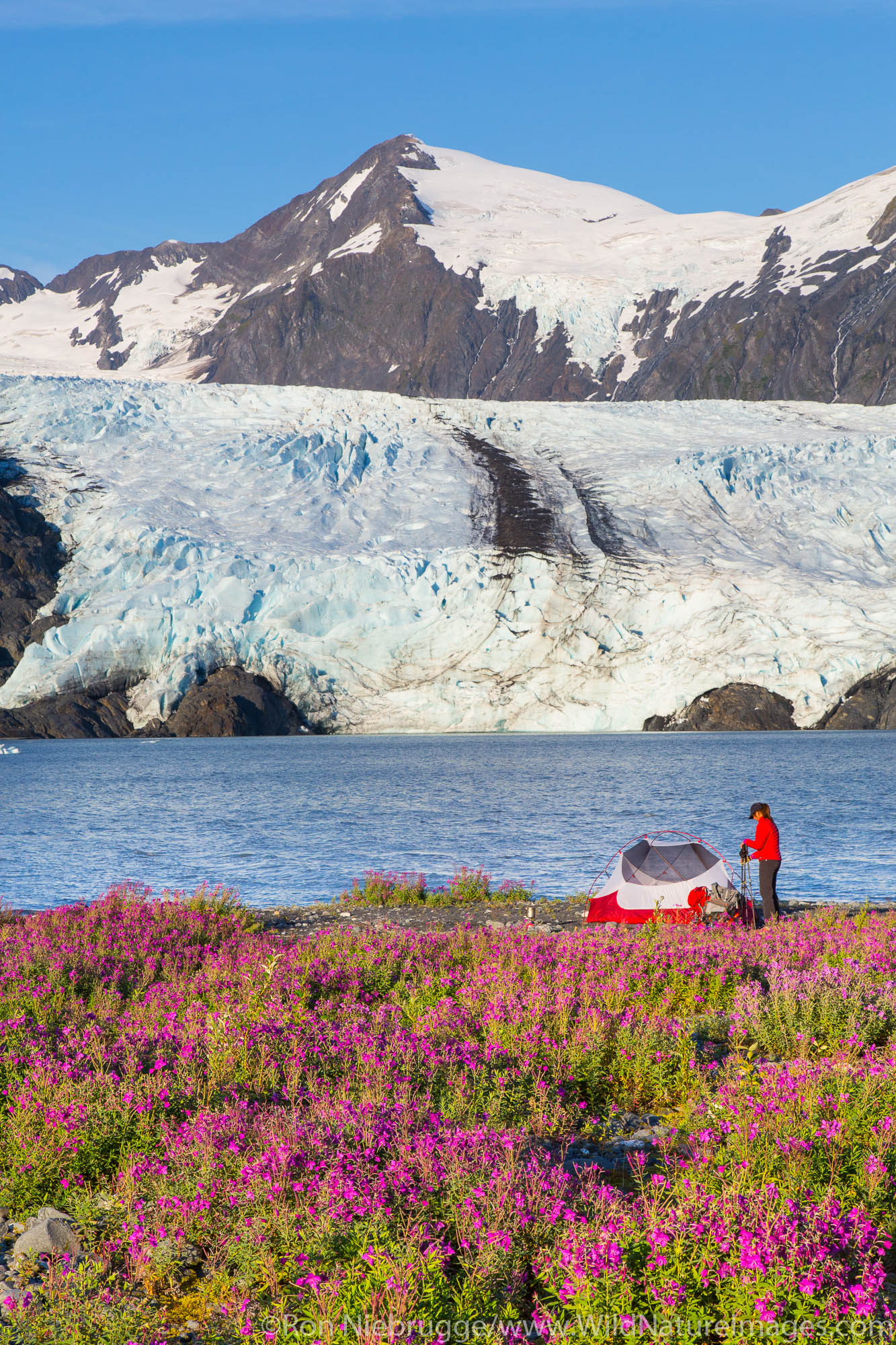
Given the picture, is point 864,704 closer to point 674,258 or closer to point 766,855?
point 766,855

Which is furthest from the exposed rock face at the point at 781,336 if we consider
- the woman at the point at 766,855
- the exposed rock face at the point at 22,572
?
the woman at the point at 766,855

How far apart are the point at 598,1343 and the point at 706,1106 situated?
219cm

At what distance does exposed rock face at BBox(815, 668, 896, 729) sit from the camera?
158 feet

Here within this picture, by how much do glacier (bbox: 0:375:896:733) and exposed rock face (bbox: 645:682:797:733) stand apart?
708 mm

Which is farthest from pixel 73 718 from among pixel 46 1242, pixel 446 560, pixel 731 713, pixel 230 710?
pixel 46 1242

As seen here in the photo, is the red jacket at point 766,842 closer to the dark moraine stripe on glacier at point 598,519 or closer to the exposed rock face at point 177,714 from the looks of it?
the dark moraine stripe on glacier at point 598,519

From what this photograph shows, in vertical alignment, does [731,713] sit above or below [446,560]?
below

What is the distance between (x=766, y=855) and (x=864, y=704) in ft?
133

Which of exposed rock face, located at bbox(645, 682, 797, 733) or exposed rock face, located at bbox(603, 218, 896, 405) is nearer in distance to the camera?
exposed rock face, located at bbox(645, 682, 797, 733)

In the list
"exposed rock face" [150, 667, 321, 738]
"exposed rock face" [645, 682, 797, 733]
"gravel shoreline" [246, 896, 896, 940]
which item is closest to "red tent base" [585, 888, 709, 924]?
"gravel shoreline" [246, 896, 896, 940]

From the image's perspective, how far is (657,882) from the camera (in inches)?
522

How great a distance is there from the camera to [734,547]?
187ft

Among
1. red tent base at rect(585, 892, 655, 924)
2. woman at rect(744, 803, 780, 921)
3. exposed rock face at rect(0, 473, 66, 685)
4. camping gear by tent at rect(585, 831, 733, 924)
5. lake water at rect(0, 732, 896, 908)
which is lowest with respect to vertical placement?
lake water at rect(0, 732, 896, 908)

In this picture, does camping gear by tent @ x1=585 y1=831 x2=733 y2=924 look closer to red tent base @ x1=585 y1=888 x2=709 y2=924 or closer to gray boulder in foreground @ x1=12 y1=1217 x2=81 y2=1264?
red tent base @ x1=585 y1=888 x2=709 y2=924
